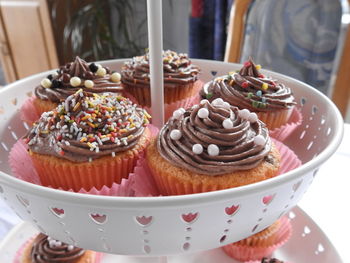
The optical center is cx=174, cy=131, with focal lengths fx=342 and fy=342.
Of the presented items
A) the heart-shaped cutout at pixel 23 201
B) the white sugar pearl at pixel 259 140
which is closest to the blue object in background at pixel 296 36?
the white sugar pearl at pixel 259 140

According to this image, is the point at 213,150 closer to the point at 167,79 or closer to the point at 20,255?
the point at 167,79

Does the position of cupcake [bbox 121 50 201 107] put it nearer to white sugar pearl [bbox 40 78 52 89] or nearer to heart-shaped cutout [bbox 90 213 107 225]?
white sugar pearl [bbox 40 78 52 89]

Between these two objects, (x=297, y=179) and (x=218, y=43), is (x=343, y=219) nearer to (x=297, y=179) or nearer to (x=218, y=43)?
(x=297, y=179)

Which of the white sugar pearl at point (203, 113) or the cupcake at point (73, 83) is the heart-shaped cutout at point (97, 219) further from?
the cupcake at point (73, 83)

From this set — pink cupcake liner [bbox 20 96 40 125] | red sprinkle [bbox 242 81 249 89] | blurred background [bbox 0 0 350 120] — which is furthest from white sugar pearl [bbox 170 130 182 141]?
blurred background [bbox 0 0 350 120]

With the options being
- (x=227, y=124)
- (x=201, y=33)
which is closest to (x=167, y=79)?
(x=227, y=124)

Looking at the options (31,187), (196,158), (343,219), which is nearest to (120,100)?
(196,158)
